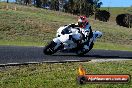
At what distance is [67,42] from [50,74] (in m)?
6.71

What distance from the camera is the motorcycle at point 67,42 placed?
60.6ft

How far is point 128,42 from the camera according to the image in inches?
1809

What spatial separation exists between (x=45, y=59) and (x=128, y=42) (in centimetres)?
3067

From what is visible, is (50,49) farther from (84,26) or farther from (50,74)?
(50,74)

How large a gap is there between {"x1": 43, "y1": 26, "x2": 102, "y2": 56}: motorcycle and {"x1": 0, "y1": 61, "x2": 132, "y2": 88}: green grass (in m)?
3.61

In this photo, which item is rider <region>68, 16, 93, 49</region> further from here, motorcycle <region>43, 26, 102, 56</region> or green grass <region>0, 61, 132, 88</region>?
green grass <region>0, 61, 132, 88</region>

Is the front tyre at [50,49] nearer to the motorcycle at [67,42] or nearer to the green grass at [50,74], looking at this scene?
the motorcycle at [67,42]

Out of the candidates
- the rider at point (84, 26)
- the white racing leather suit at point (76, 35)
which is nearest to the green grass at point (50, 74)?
the white racing leather suit at point (76, 35)

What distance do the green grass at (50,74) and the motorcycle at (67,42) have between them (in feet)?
11.8

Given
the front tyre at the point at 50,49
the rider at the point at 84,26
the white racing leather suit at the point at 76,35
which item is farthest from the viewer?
the rider at the point at 84,26

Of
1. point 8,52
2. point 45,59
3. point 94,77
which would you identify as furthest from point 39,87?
point 8,52

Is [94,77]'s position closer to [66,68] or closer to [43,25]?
[66,68]

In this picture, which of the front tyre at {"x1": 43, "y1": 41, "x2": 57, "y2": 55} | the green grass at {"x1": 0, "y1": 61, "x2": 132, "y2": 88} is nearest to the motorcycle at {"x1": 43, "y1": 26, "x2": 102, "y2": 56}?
the front tyre at {"x1": 43, "y1": 41, "x2": 57, "y2": 55}

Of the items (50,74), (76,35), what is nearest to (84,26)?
(76,35)
